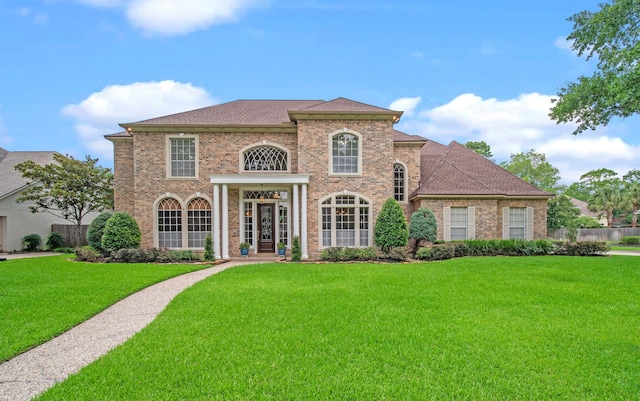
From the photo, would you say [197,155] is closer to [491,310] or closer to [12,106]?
[12,106]

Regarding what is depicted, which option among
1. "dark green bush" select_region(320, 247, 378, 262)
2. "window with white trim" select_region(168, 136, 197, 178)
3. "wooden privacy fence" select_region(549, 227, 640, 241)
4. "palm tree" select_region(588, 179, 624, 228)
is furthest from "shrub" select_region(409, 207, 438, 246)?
"palm tree" select_region(588, 179, 624, 228)

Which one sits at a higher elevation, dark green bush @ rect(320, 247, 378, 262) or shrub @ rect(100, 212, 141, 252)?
shrub @ rect(100, 212, 141, 252)

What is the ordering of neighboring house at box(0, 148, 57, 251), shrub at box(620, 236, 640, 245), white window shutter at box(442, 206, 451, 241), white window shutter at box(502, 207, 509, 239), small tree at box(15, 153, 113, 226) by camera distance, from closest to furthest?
white window shutter at box(442, 206, 451, 241) → white window shutter at box(502, 207, 509, 239) → small tree at box(15, 153, 113, 226) → neighboring house at box(0, 148, 57, 251) → shrub at box(620, 236, 640, 245)

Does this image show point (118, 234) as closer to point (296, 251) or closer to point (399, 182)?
point (296, 251)

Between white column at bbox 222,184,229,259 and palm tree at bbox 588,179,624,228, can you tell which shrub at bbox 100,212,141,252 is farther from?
palm tree at bbox 588,179,624,228

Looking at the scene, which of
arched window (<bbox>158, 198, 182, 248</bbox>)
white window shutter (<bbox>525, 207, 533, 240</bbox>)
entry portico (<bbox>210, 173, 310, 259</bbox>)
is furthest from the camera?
white window shutter (<bbox>525, 207, 533, 240</bbox>)

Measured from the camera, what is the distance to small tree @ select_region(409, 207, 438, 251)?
14422 millimetres

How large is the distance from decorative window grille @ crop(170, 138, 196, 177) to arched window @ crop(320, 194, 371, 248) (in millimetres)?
5967

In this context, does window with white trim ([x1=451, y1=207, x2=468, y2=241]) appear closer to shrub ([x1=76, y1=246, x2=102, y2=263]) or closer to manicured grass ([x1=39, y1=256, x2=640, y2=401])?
manicured grass ([x1=39, y1=256, x2=640, y2=401])

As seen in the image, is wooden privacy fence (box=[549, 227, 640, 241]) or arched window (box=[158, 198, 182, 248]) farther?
wooden privacy fence (box=[549, 227, 640, 241])

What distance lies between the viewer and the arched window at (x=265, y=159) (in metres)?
15.5

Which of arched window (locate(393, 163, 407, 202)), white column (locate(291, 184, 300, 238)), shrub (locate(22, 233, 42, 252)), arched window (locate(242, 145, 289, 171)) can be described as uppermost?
arched window (locate(242, 145, 289, 171))

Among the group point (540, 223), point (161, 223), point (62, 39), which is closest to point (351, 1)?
point (62, 39)

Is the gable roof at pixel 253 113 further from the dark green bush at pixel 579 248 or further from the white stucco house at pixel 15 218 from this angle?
the white stucco house at pixel 15 218
